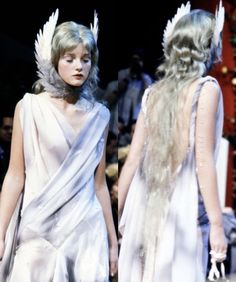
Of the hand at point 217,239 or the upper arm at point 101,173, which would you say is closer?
the hand at point 217,239

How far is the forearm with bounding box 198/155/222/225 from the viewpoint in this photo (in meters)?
2.46

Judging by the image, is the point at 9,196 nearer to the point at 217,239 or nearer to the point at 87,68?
the point at 87,68

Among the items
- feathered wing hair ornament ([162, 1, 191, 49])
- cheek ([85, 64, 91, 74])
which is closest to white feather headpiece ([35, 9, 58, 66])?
cheek ([85, 64, 91, 74])

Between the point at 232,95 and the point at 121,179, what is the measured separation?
1.55 m

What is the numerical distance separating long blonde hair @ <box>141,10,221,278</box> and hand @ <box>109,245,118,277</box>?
186 millimetres

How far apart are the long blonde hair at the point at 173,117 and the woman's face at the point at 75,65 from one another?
30 cm

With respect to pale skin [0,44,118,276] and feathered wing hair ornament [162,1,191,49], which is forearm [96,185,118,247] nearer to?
pale skin [0,44,118,276]

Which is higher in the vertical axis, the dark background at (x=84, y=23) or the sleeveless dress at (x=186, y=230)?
the dark background at (x=84, y=23)

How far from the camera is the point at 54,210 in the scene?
2.68 m

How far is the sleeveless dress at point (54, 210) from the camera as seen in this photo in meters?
2.63

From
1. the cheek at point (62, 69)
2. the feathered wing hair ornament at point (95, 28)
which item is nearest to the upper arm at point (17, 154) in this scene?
the cheek at point (62, 69)

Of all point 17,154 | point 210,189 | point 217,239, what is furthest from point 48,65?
point 217,239

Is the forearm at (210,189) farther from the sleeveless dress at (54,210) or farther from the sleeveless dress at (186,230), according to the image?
the sleeveless dress at (54,210)

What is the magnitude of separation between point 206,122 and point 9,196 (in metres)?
0.76
